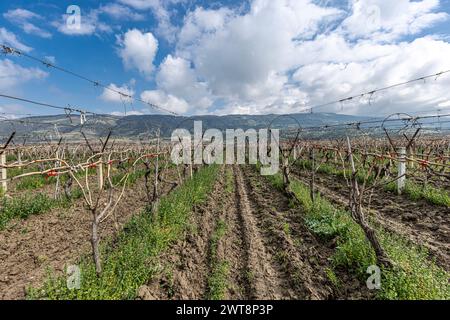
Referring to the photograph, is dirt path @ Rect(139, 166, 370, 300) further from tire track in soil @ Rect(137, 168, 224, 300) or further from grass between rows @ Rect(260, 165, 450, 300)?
grass between rows @ Rect(260, 165, 450, 300)

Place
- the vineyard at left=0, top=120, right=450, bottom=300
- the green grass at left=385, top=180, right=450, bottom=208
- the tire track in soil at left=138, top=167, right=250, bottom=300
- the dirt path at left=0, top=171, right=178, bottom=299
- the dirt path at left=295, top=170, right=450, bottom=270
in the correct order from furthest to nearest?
the green grass at left=385, top=180, right=450, bottom=208 → the dirt path at left=295, top=170, right=450, bottom=270 → the dirt path at left=0, top=171, right=178, bottom=299 → the tire track in soil at left=138, top=167, right=250, bottom=300 → the vineyard at left=0, top=120, right=450, bottom=300

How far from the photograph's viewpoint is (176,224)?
20.0 ft

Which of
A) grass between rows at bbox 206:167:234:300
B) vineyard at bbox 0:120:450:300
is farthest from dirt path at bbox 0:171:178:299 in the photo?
grass between rows at bbox 206:167:234:300

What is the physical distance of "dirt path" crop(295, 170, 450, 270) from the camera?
17.3 ft

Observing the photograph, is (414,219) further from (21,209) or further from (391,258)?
(21,209)

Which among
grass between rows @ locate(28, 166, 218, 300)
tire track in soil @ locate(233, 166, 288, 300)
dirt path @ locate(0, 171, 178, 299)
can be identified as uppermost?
grass between rows @ locate(28, 166, 218, 300)

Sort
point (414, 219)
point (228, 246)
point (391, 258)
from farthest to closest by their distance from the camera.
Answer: point (414, 219)
point (228, 246)
point (391, 258)

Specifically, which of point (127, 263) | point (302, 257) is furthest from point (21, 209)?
point (302, 257)

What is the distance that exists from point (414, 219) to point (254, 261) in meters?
5.02

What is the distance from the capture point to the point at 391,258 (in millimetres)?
3986

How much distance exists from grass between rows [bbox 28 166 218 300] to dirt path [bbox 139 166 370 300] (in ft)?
0.71

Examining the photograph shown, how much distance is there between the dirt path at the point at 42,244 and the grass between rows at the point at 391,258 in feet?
15.7

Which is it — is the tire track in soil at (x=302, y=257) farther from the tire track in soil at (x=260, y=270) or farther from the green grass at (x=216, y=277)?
the green grass at (x=216, y=277)
